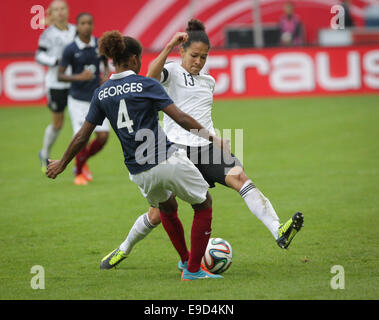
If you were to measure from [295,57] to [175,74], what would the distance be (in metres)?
13.9

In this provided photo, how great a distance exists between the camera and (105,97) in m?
5.55

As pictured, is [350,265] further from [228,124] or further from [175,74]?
[228,124]

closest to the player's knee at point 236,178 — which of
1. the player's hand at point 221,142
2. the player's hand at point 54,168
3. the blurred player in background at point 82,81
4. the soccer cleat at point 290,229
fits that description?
the soccer cleat at point 290,229

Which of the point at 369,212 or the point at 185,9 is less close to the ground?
the point at 185,9

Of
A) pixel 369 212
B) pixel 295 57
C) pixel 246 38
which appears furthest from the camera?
pixel 246 38

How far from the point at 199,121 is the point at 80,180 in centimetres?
512

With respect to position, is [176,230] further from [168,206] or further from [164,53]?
[164,53]

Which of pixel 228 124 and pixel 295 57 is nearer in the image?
pixel 228 124

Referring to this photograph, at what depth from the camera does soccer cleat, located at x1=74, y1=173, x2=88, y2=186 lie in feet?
36.6

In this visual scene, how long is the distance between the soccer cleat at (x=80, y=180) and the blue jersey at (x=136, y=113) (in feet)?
18.1

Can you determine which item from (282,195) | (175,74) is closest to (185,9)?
(282,195)

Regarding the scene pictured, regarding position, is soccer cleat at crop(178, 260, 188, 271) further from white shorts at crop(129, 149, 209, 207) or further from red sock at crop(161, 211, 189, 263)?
white shorts at crop(129, 149, 209, 207)

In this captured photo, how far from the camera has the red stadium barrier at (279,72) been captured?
1967 centimetres

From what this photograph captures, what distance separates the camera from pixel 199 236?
600cm
